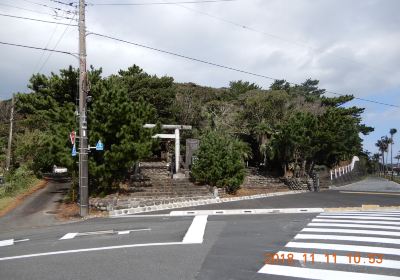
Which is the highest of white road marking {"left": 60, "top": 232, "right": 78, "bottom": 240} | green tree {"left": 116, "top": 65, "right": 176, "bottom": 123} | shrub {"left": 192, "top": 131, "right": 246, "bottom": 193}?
green tree {"left": 116, "top": 65, "right": 176, "bottom": 123}

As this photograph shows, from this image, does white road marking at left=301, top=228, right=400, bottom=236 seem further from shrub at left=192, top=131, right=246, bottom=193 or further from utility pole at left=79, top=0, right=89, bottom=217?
shrub at left=192, top=131, right=246, bottom=193

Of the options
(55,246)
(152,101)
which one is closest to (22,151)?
(152,101)

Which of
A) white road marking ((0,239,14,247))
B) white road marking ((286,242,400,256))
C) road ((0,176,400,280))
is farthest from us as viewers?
white road marking ((0,239,14,247))

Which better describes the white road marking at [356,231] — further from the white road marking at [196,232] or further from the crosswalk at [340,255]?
the white road marking at [196,232]

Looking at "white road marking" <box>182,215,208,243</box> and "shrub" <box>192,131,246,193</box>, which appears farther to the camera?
"shrub" <box>192,131,246,193</box>

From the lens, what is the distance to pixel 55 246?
37.3ft

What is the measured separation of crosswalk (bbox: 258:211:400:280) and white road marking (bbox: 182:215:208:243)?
2.47 m

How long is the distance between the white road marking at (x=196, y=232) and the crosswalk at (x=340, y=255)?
8.11 ft

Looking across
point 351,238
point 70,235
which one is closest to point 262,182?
point 70,235

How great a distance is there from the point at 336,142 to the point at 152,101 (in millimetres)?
16860

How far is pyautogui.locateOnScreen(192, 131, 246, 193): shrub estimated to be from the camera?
28203 mm

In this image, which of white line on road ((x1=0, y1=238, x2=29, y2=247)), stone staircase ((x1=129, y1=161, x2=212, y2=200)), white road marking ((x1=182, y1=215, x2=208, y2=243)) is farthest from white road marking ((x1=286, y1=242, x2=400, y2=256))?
A: stone staircase ((x1=129, y1=161, x2=212, y2=200))

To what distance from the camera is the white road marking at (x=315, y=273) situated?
22.6ft

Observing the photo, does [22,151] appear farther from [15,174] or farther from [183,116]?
[183,116]
